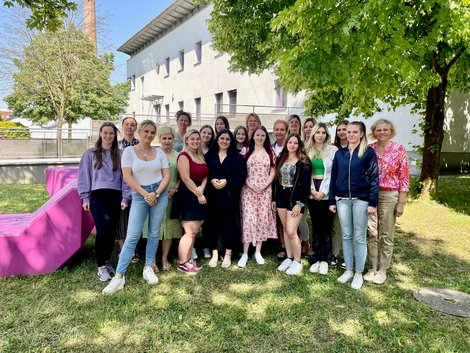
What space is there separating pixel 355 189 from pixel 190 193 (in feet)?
6.48

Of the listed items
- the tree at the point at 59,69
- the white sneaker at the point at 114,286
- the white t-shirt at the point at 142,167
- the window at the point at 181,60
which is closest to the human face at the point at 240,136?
the white t-shirt at the point at 142,167

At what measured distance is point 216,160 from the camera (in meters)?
4.70

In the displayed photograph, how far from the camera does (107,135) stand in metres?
4.23

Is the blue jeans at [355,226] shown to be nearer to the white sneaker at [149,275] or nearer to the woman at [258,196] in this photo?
the woman at [258,196]

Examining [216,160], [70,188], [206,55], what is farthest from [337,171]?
[206,55]

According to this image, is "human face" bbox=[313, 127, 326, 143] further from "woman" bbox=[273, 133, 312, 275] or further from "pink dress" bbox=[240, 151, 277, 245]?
"pink dress" bbox=[240, 151, 277, 245]

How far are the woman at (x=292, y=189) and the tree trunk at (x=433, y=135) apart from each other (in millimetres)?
6175

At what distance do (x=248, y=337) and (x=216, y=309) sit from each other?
579mm

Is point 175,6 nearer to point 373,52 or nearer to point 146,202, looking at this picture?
point 373,52

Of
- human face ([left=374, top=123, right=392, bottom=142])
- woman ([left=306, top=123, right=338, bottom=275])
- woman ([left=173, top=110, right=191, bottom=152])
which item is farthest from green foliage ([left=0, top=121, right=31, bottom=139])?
human face ([left=374, top=123, right=392, bottom=142])

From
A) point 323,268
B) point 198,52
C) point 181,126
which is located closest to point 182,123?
point 181,126

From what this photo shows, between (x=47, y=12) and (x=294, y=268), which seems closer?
(x=294, y=268)

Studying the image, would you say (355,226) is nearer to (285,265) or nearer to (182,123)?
(285,265)

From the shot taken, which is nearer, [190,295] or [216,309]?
[216,309]
